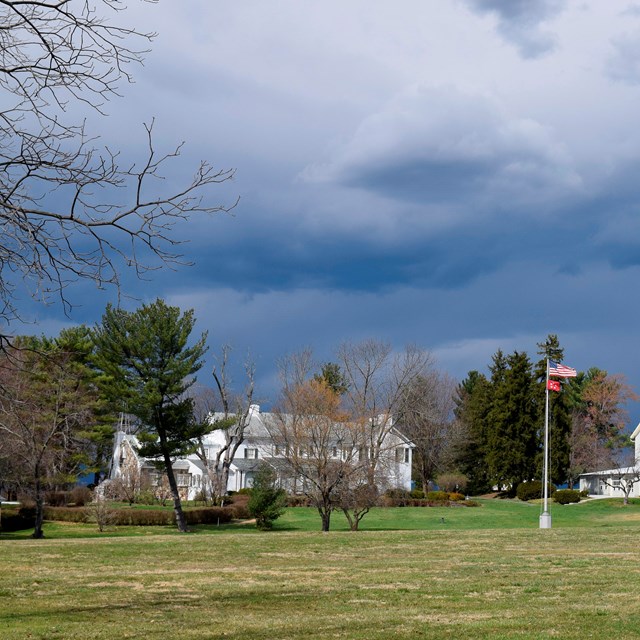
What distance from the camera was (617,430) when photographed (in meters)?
83.9

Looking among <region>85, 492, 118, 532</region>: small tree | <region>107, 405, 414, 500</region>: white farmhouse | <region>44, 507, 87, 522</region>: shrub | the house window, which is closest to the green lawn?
<region>85, 492, 118, 532</region>: small tree

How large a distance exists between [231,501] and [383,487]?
2210 centimetres

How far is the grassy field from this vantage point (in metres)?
10.1

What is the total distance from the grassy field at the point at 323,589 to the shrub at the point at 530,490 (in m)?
48.1

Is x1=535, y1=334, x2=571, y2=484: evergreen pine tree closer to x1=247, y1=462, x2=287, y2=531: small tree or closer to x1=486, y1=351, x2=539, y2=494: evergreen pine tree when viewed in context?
x1=486, y1=351, x2=539, y2=494: evergreen pine tree

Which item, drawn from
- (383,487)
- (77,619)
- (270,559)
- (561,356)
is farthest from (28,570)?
(561,356)

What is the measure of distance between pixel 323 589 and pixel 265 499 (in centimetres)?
3155

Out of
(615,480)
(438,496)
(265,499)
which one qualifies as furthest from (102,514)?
(615,480)

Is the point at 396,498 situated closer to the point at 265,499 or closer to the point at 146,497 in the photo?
the point at 265,499

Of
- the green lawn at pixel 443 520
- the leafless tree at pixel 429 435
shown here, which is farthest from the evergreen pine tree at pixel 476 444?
the green lawn at pixel 443 520

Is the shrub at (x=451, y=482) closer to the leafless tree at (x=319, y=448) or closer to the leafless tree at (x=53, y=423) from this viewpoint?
the leafless tree at (x=319, y=448)

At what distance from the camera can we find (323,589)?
13867mm

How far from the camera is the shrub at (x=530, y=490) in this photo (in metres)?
A: 72.6

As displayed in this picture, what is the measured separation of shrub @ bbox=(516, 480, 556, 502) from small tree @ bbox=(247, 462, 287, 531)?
3337cm
